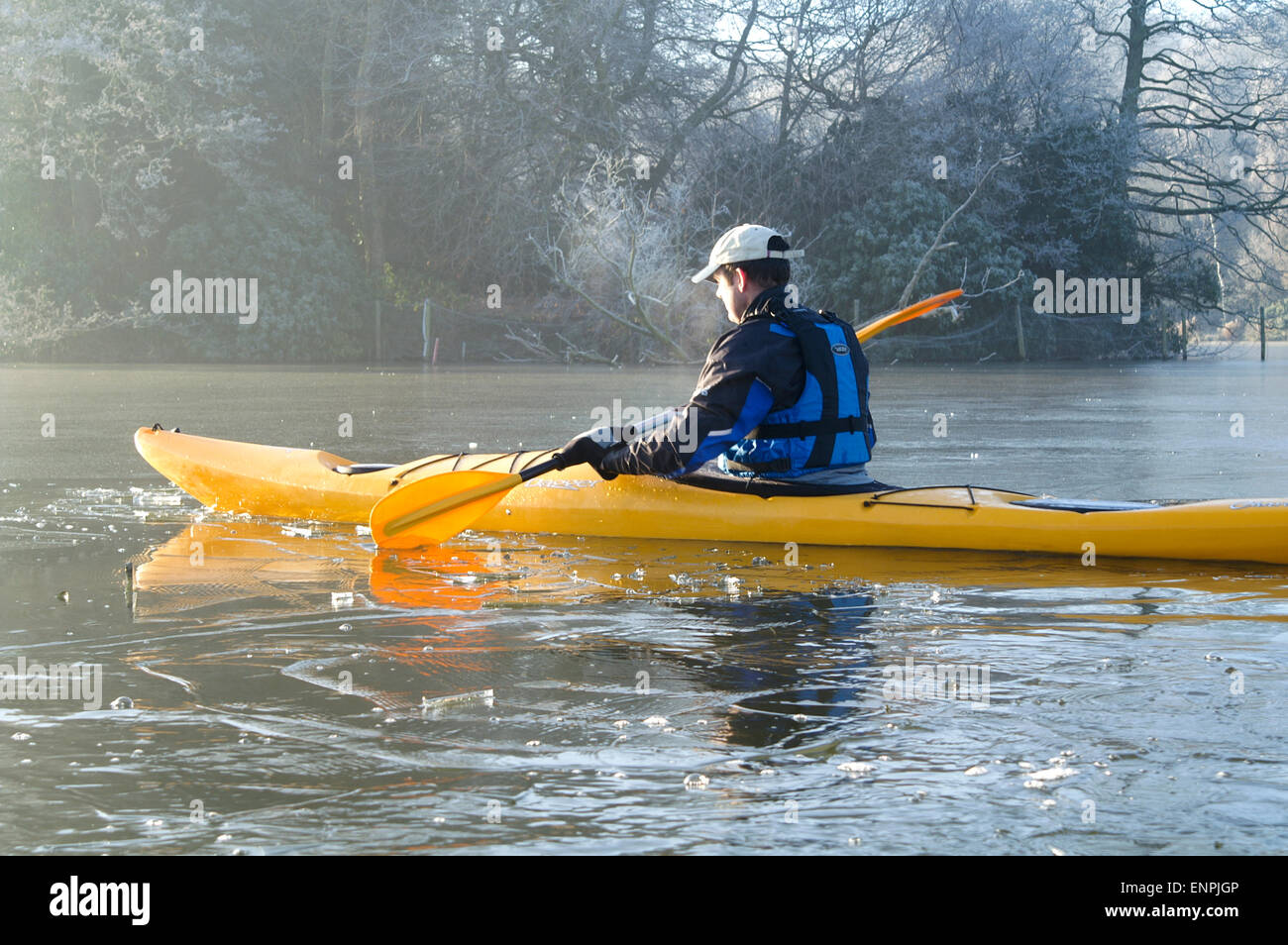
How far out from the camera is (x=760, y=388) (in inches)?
194

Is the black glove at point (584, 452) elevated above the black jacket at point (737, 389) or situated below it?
below

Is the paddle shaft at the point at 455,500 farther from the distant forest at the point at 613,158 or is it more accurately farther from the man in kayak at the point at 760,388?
the distant forest at the point at 613,158

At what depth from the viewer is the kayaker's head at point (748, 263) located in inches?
194

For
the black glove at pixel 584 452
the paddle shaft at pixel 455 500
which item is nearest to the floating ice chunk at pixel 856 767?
the black glove at pixel 584 452

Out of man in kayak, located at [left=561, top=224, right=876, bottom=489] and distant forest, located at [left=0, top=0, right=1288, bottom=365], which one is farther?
distant forest, located at [left=0, top=0, right=1288, bottom=365]

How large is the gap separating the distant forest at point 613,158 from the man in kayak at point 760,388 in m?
18.5

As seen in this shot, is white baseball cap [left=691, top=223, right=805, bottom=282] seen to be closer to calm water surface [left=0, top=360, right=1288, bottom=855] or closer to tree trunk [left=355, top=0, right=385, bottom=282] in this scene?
calm water surface [left=0, top=360, right=1288, bottom=855]

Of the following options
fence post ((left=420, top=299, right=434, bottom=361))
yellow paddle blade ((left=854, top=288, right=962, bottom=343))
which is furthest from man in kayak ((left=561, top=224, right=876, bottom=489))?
fence post ((left=420, top=299, right=434, bottom=361))

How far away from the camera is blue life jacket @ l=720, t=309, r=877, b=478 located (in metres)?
4.95

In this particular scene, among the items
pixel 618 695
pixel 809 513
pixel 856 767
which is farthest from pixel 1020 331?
pixel 856 767

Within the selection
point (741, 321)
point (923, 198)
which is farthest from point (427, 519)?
point (923, 198)
